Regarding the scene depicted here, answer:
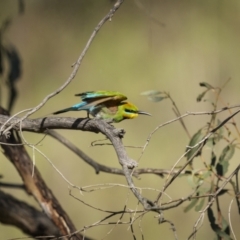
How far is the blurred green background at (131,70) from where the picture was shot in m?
1.54

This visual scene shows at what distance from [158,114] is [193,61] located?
8.7 inches

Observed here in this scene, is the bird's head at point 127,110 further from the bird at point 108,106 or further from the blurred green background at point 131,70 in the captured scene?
the blurred green background at point 131,70

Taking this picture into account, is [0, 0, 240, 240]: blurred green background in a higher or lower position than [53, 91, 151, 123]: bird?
higher

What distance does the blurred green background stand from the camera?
1.54 meters

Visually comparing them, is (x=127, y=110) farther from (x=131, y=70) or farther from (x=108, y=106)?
(x=131, y=70)

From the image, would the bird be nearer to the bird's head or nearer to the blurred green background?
the bird's head

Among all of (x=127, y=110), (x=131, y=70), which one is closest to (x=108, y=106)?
(x=127, y=110)

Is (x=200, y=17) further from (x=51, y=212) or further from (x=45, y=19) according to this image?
(x=51, y=212)

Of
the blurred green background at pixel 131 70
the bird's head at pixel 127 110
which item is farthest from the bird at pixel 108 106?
the blurred green background at pixel 131 70

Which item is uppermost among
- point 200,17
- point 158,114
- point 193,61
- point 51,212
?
point 200,17

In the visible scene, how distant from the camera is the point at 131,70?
156cm

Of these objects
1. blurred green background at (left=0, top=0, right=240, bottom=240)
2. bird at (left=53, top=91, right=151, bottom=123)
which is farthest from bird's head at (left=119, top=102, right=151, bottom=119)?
blurred green background at (left=0, top=0, right=240, bottom=240)

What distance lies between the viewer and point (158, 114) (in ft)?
5.06

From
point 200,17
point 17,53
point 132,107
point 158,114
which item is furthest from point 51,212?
point 200,17
